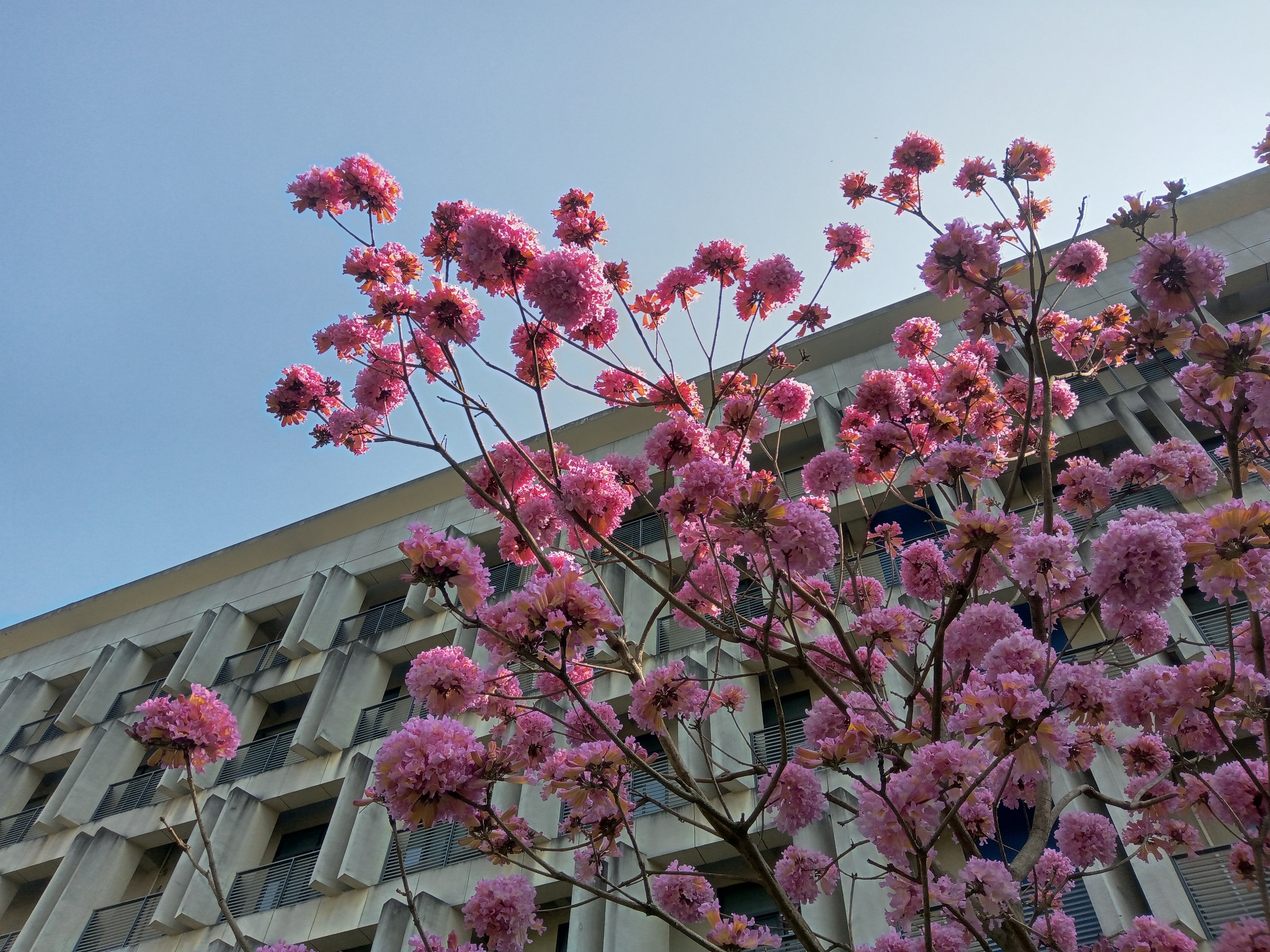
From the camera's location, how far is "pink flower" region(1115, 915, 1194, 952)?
517cm

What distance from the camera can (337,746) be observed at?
15.5m

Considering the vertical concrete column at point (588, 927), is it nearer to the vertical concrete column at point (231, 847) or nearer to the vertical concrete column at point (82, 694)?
the vertical concrete column at point (231, 847)

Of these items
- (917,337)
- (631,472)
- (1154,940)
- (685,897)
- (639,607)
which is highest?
(639,607)

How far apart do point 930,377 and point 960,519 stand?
3521mm

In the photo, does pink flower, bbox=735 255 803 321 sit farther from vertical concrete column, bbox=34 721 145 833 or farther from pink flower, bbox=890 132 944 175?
vertical concrete column, bbox=34 721 145 833

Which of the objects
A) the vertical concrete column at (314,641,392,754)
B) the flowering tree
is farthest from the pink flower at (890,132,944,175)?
the vertical concrete column at (314,641,392,754)

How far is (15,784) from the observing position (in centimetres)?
1902

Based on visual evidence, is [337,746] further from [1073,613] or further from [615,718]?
[1073,613]

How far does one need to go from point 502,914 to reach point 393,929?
27.8ft

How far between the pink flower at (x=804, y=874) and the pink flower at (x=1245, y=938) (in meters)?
2.03

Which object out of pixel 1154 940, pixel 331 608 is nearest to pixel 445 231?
pixel 1154 940

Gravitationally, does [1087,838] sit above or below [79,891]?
below

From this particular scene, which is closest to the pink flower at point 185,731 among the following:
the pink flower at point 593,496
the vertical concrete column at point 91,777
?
the pink flower at point 593,496

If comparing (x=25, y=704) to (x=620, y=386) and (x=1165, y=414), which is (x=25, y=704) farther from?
(x=1165, y=414)
